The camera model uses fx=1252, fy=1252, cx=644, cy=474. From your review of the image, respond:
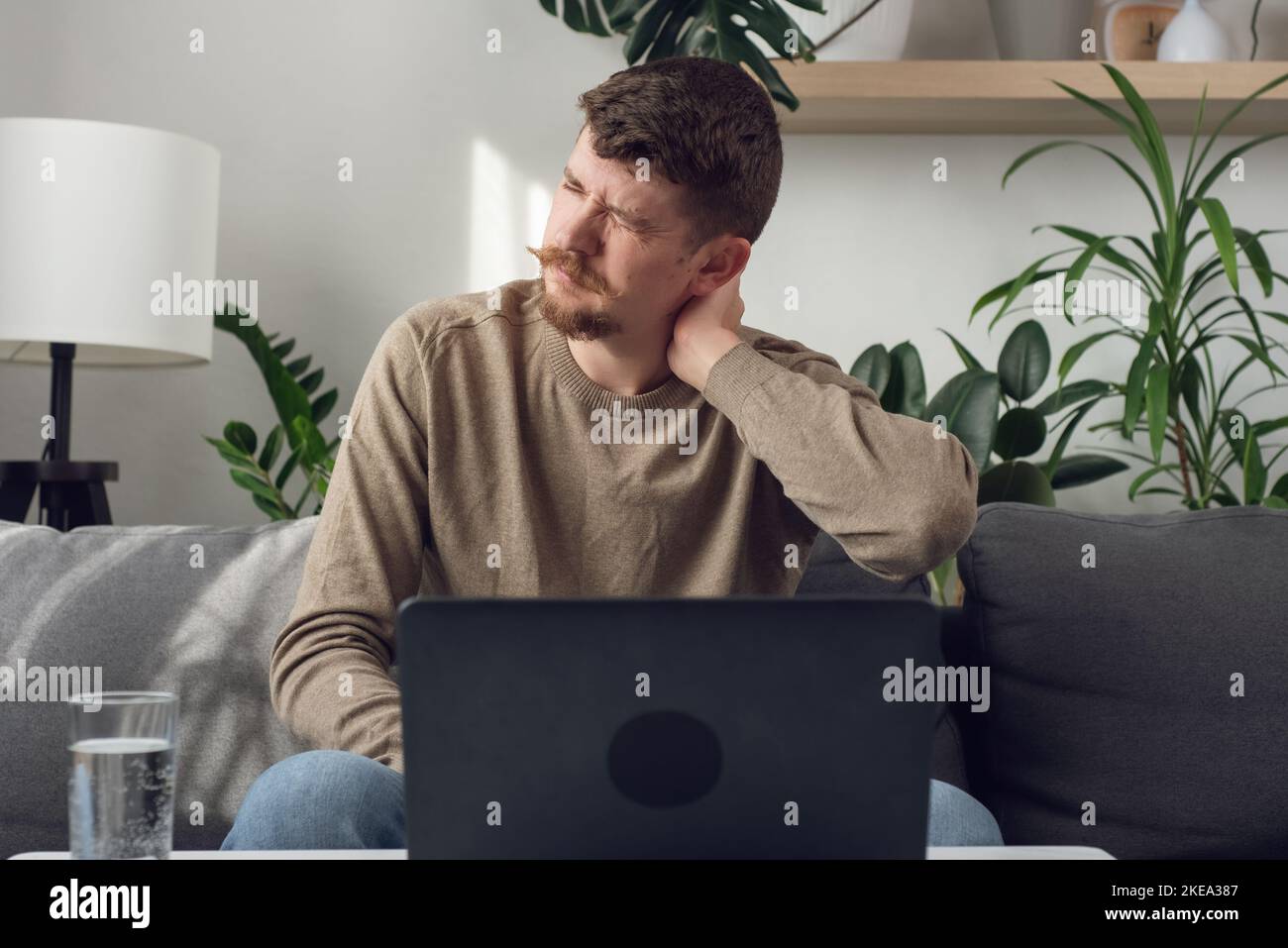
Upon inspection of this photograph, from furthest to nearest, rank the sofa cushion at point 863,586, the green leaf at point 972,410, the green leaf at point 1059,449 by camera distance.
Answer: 1. the green leaf at point 1059,449
2. the green leaf at point 972,410
3. the sofa cushion at point 863,586

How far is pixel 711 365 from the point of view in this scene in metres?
1.29

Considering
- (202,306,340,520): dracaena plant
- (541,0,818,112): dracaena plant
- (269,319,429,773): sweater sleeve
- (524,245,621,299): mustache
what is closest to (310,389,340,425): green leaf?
(202,306,340,520): dracaena plant

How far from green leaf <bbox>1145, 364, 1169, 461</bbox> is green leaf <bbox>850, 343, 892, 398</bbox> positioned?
38cm

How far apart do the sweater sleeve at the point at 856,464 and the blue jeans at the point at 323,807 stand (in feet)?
1.75

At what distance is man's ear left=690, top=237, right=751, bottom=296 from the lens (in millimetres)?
1365

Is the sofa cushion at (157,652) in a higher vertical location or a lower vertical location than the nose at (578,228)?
lower

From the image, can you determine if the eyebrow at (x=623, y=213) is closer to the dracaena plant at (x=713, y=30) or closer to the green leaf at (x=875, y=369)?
the dracaena plant at (x=713, y=30)

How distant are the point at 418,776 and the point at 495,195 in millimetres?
1837

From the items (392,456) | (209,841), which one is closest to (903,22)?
(392,456)

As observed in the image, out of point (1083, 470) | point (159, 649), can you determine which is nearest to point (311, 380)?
point (159, 649)

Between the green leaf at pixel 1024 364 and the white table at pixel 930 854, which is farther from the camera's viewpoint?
the green leaf at pixel 1024 364

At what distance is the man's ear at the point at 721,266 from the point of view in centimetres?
137

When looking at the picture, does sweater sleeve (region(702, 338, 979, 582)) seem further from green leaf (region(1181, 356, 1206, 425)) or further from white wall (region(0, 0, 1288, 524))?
white wall (region(0, 0, 1288, 524))

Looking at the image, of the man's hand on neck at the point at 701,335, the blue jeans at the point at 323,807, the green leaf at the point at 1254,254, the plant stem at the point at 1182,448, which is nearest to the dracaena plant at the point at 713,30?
the man's hand on neck at the point at 701,335
